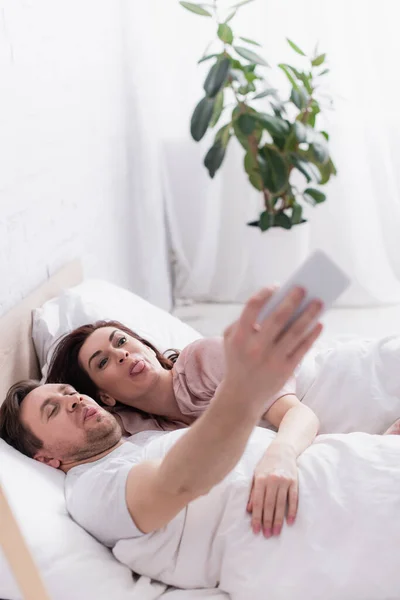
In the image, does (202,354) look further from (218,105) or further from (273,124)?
(218,105)

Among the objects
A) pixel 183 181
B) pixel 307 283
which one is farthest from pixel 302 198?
pixel 307 283

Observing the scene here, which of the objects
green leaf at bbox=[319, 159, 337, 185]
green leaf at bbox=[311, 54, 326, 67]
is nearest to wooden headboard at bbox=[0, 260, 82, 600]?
green leaf at bbox=[319, 159, 337, 185]

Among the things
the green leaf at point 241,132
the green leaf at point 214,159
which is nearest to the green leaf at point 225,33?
the green leaf at point 241,132

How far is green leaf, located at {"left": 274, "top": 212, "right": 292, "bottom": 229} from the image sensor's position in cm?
293

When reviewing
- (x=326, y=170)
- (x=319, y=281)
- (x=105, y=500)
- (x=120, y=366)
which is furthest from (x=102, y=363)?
(x=326, y=170)

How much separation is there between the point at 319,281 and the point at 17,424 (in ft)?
2.77

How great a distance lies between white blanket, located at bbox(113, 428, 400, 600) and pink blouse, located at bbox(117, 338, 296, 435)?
29 centimetres

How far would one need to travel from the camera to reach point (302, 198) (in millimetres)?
3150

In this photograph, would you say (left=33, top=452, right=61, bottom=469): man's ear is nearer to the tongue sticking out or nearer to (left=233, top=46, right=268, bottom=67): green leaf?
the tongue sticking out

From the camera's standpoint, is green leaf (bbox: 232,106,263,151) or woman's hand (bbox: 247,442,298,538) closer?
woman's hand (bbox: 247,442,298,538)

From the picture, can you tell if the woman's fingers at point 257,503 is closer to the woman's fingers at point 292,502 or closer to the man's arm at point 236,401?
the woman's fingers at point 292,502

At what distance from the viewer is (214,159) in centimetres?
275

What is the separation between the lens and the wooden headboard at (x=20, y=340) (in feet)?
5.31

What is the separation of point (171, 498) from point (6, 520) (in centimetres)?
26
